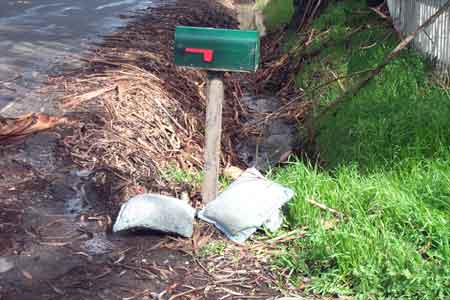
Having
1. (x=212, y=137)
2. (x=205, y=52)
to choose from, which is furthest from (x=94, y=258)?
(x=205, y=52)

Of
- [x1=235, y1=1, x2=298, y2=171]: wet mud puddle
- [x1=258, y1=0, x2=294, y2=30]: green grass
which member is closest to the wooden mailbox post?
[x1=235, y1=1, x2=298, y2=171]: wet mud puddle

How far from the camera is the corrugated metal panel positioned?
28.8ft

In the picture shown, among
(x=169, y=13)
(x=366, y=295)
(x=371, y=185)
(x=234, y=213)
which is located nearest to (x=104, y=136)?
(x=234, y=213)

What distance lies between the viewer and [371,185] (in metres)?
5.62

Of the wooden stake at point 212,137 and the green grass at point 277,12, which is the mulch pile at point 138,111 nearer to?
the wooden stake at point 212,137

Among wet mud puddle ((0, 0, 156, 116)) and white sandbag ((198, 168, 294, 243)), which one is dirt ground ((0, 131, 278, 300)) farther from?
wet mud puddle ((0, 0, 156, 116))

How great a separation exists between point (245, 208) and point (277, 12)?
1672 cm

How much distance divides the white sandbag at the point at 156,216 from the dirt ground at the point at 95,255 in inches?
3.2

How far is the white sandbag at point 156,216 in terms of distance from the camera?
529cm

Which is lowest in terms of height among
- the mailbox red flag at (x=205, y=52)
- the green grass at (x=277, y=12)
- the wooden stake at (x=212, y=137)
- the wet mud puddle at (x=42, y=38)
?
the green grass at (x=277, y=12)

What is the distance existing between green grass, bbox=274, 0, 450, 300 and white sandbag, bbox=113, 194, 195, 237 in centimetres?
76

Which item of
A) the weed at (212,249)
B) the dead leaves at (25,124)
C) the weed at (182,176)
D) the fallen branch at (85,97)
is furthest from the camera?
the fallen branch at (85,97)

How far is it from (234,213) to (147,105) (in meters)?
3.66

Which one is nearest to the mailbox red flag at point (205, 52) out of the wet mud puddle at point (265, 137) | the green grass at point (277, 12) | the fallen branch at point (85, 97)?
the wet mud puddle at point (265, 137)
